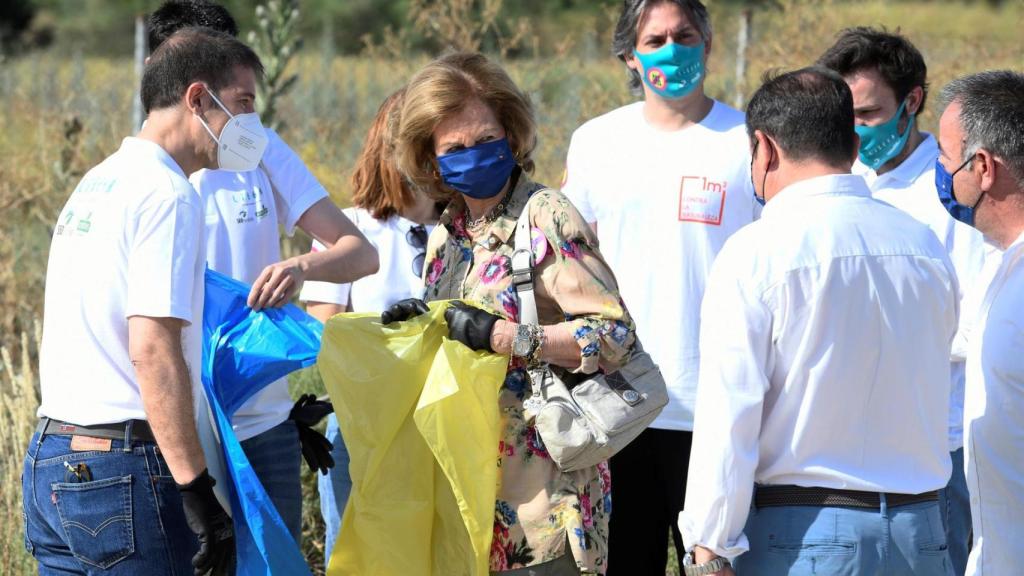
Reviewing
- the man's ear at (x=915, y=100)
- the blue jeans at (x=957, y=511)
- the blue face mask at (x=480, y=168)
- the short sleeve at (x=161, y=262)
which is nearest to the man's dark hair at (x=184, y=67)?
the short sleeve at (x=161, y=262)

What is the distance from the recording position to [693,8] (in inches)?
170

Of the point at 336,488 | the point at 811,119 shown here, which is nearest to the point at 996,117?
the point at 811,119

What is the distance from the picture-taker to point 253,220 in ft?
12.3

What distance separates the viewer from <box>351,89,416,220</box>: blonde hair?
14.2 feet

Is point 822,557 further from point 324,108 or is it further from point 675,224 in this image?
point 324,108

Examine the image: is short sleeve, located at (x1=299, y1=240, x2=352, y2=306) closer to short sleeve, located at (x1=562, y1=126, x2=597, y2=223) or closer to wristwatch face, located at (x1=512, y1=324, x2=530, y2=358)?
short sleeve, located at (x1=562, y1=126, x2=597, y2=223)

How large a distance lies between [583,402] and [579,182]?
1.39 meters

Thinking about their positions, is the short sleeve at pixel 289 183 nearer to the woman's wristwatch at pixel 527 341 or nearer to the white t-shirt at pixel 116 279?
the white t-shirt at pixel 116 279

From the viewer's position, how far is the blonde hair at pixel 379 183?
4316 mm

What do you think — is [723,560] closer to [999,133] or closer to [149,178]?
[999,133]

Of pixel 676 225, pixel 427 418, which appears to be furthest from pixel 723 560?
pixel 676 225

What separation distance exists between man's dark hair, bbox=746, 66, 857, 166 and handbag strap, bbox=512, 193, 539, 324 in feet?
2.18

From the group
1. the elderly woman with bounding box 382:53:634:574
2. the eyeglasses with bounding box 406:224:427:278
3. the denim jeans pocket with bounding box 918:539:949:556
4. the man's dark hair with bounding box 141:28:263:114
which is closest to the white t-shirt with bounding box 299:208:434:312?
the eyeglasses with bounding box 406:224:427:278

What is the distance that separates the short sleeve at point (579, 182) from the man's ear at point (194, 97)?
1.49 m
